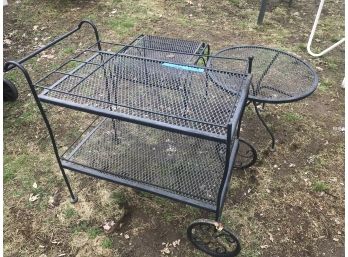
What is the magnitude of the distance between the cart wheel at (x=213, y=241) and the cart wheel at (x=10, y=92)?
2479 mm

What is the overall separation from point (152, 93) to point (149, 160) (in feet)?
2.11

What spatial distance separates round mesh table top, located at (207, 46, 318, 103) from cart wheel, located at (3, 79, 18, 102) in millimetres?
2133

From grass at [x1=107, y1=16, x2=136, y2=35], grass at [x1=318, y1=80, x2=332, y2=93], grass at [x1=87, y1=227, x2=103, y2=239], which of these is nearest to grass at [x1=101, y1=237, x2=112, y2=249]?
grass at [x1=87, y1=227, x2=103, y2=239]

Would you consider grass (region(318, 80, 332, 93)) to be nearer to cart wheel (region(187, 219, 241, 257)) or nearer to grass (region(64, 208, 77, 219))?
cart wheel (region(187, 219, 241, 257))

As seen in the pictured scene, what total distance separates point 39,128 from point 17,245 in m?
1.35

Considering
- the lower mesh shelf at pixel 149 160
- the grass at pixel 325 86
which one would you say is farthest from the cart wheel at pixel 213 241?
the grass at pixel 325 86

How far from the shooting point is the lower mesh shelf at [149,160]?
98.8 inches

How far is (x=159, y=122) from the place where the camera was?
1.85m

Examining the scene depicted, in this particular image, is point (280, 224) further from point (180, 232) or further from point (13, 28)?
point (13, 28)

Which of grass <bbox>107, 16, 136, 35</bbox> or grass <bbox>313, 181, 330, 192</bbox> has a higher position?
grass <bbox>107, 16, 136, 35</bbox>

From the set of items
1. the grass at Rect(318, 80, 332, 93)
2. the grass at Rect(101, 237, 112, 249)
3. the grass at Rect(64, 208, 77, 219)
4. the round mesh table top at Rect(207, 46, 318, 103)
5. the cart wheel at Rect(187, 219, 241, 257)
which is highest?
the round mesh table top at Rect(207, 46, 318, 103)

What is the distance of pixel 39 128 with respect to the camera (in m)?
3.55

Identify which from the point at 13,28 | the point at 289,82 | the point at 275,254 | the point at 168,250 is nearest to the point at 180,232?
the point at 168,250

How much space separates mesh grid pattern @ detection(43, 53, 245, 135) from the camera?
2055 mm
